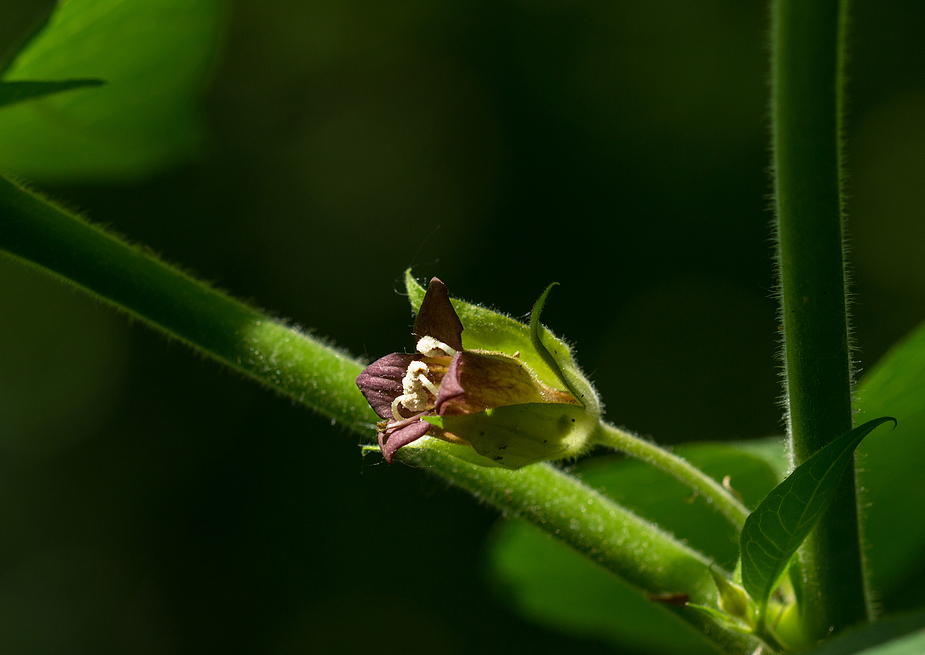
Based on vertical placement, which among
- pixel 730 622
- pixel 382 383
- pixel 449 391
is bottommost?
pixel 730 622

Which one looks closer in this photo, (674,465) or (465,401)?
(465,401)

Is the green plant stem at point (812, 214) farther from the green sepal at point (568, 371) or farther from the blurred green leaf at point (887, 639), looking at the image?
the blurred green leaf at point (887, 639)

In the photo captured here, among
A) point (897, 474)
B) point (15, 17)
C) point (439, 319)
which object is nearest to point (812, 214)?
point (439, 319)

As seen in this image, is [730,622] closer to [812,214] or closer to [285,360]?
[812,214]

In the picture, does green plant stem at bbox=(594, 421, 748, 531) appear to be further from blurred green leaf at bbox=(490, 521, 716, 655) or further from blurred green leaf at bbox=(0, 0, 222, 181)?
blurred green leaf at bbox=(0, 0, 222, 181)

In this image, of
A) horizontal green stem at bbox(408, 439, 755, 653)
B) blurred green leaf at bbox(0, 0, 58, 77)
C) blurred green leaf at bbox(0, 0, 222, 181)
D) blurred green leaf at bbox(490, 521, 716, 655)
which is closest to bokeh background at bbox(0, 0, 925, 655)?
blurred green leaf at bbox(0, 0, 58, 77)

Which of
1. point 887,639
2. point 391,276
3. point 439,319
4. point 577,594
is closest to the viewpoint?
point 887,639
